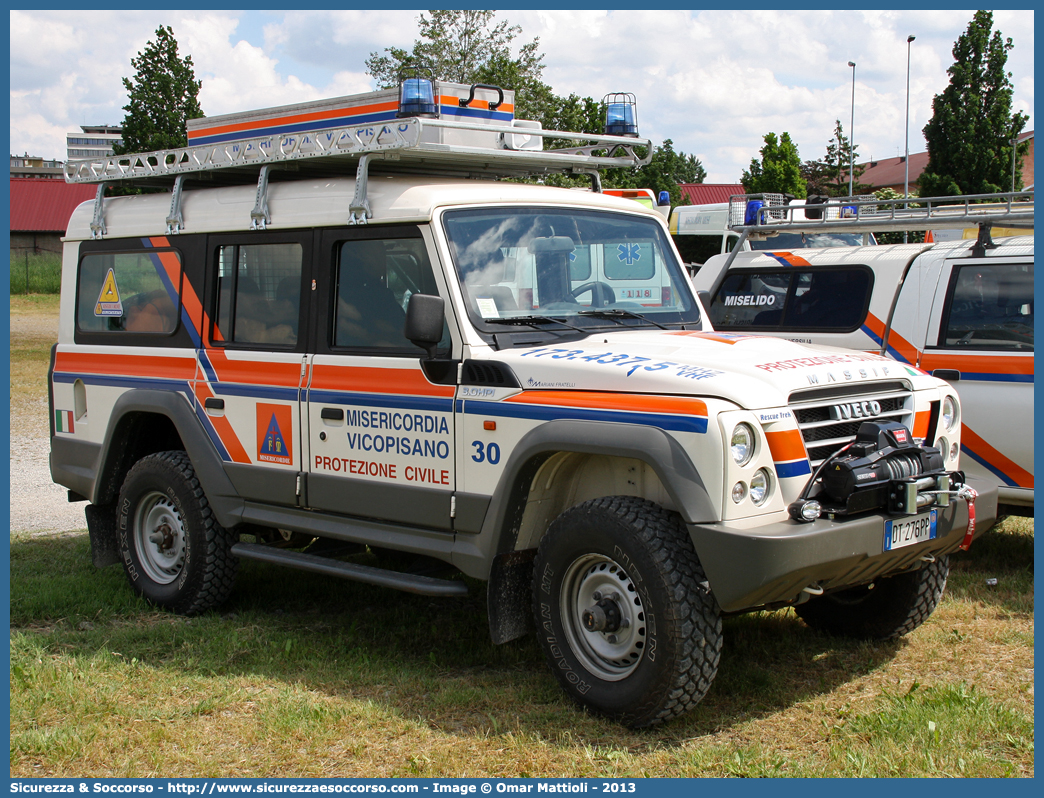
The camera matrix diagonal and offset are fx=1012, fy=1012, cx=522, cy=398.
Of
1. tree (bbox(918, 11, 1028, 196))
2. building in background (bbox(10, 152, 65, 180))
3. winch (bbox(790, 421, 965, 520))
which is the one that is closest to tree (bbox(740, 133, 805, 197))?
tree (bbox(918, 11, 1028, 196))

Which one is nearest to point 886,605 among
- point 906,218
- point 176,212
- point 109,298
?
point 906,218

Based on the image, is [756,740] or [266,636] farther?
[266,636]

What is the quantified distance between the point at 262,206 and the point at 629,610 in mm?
3124

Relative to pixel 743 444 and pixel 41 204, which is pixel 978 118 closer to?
pixel 743 444

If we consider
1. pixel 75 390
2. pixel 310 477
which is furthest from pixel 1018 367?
pixel 75 390

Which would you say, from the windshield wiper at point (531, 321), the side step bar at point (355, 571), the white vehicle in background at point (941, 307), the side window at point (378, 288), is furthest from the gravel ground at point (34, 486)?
the white vehicle in background at point (941, 307)

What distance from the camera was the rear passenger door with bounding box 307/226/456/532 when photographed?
193 inches

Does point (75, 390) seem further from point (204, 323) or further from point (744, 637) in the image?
point (744, 637)

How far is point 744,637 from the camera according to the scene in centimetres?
538

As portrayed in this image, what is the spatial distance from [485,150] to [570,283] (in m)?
0.86

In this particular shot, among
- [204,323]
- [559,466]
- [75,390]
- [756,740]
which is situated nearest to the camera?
[756,740]

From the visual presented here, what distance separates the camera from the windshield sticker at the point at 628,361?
4.13 meters

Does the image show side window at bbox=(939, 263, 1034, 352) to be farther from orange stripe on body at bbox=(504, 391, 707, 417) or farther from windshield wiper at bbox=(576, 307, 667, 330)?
orange stripe on body at bbox=(504, 391, 707, 417)

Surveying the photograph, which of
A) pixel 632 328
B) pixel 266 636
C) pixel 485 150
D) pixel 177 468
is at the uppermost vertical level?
pixel 485 150
